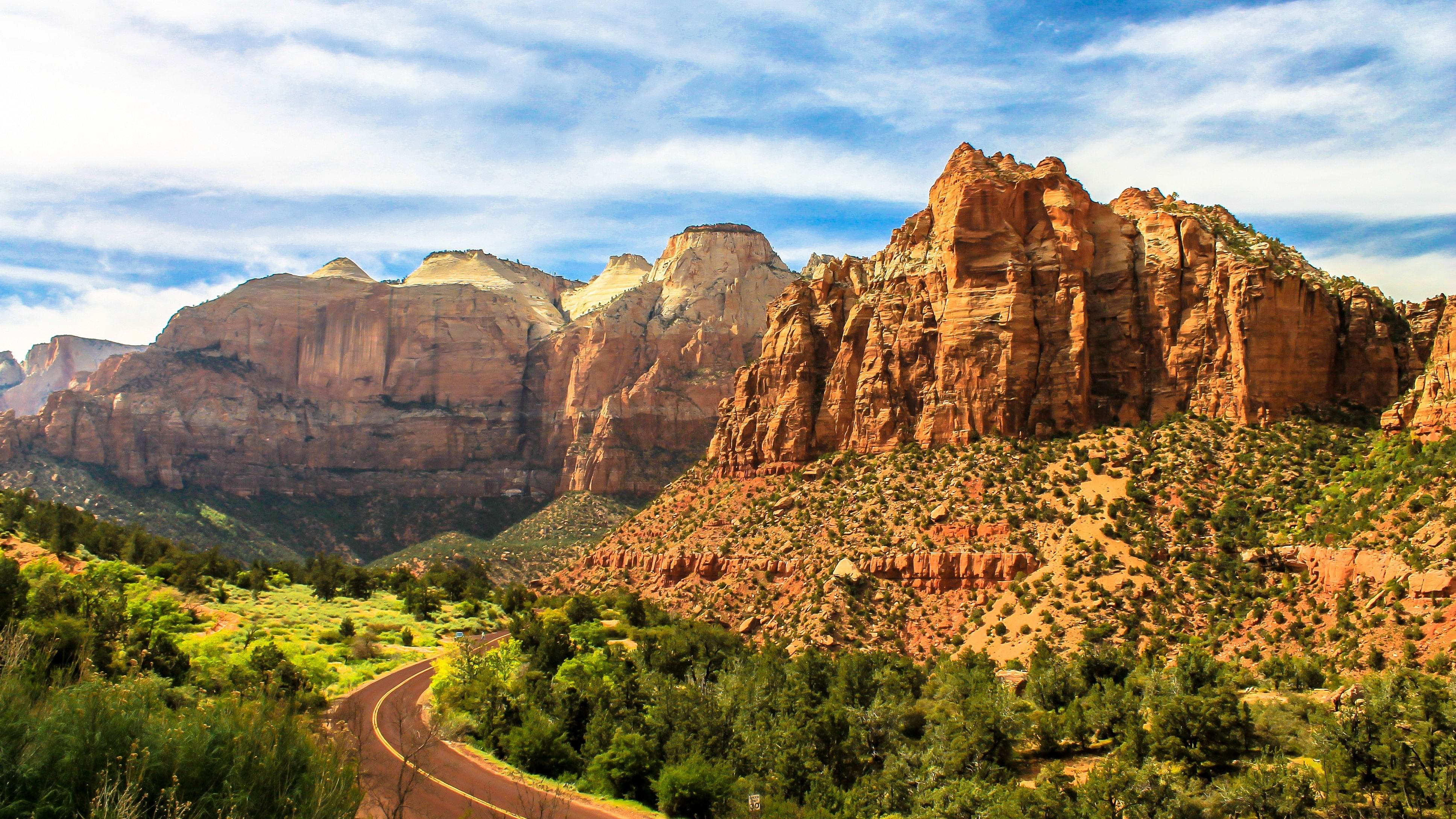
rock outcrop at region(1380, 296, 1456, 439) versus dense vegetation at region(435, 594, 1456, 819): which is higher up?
rock outcrop at region(1380, 296, 1456, 439)

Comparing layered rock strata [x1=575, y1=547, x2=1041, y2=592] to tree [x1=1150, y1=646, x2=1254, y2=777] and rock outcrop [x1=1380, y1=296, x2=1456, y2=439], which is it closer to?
rock outcrop [x1=1380, y1=296, x2=1456, y2=439]

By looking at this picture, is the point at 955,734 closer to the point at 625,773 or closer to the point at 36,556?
the point at 625,773

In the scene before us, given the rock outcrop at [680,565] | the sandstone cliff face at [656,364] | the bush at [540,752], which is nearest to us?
the bush at [540,752]

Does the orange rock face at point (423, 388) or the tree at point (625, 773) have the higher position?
the orange rock face at point (423, 388)

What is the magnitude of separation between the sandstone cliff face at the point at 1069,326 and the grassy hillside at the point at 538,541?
45926 mm

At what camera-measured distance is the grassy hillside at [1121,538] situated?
160 feet

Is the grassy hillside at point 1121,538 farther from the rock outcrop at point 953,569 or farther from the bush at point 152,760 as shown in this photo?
the bush at point 152,760

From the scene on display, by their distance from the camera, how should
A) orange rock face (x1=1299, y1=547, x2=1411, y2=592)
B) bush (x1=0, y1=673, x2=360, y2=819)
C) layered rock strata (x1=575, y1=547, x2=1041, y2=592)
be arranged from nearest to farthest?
bush (x1=0, y1=673, x2=360, y2=819) < orange rock face (x1=1299, y1=547, x2=1411, y2=592) < layered rock strata (x1=575, y1=547, x2=1041, y2=592)

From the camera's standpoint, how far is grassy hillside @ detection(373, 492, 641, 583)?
124438 mm

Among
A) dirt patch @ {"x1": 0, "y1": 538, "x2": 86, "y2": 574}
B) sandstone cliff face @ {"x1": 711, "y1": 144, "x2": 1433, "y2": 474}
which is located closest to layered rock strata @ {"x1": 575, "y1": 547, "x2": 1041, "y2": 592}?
sandstone cliff face @ {"x1": 711, "y1": 144, "x2": 1433, "y2": 474}

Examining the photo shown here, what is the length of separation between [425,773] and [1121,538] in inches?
1668

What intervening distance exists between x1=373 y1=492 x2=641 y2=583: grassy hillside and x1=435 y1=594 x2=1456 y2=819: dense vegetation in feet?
218

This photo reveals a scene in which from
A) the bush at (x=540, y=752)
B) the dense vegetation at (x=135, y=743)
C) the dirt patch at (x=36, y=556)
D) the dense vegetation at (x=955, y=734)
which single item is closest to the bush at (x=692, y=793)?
the dense vegetation at (x=955, y=734)

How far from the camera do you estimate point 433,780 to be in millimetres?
36375
